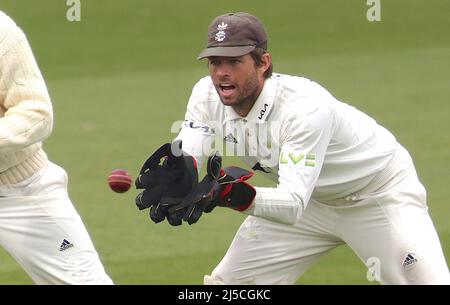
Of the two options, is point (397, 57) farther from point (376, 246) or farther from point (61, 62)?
point (376, 246)

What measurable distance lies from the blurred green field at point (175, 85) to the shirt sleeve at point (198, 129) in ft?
9.15

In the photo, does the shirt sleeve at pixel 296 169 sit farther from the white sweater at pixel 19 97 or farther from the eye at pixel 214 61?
the white sweater at pixel 19 97

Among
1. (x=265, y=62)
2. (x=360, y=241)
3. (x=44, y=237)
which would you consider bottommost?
(x=360, y=241)

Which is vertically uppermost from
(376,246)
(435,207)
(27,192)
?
(27,192)

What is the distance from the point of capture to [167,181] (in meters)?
7.85

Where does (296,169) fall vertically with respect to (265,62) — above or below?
below

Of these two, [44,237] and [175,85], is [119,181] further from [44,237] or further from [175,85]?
[175,85]

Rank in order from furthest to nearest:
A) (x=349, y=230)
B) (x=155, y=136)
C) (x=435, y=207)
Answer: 1. (x=155, y=136)
2. (x=435, y=207)
3. (x=349, y=230)

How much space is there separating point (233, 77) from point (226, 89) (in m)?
0.09

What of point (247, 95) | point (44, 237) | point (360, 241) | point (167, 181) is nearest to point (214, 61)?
point (247, 95)

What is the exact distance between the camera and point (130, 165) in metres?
15.5

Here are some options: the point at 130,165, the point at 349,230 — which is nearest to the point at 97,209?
the point at 130,165

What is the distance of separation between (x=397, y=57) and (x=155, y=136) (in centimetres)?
690

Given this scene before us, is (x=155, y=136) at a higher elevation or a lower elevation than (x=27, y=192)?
lower
